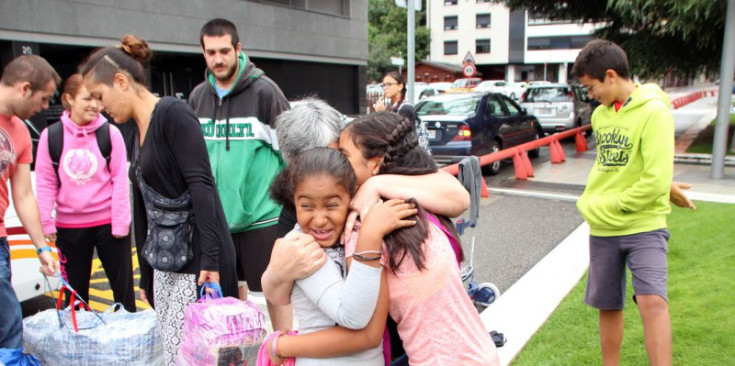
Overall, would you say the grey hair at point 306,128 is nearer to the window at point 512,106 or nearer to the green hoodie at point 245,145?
the green hoodie at point 245,145

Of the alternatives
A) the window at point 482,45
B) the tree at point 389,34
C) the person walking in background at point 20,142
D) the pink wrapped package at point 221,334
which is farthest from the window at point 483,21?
the pink wrapped package at point 221,334

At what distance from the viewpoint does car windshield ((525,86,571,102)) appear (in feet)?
54.0

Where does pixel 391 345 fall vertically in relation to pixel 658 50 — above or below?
below

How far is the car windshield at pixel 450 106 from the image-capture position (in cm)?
1104

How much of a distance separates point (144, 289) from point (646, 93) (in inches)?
110

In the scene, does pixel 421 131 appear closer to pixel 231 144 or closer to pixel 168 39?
pixel 231 144

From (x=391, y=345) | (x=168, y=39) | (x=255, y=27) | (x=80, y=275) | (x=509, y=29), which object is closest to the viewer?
(x=391, y=345)

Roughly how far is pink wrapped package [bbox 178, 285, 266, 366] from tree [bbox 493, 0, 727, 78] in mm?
11681

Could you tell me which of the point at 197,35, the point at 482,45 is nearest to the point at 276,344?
the point at 197,35

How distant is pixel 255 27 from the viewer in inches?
848

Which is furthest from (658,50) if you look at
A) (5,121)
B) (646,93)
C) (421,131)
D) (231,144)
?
(5,121)

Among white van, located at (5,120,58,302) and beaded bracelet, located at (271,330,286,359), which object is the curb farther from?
white van, located at (5,120,58,302)

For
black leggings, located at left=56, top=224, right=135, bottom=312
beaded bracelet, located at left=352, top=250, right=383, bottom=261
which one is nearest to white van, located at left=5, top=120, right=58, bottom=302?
black leggings, located at left=56, top=224, right=135, bottom=312

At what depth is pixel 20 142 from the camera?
301cm
